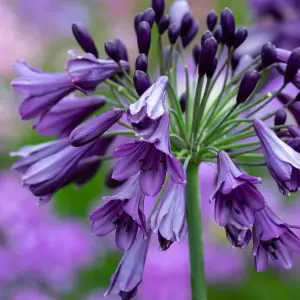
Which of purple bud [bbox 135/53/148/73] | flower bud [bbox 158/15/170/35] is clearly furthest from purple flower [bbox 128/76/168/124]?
flower bud [bbox 158/15/170/35]

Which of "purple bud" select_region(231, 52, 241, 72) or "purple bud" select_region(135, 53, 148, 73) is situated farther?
"purple bud" select_region(231, 52, 241, 72)

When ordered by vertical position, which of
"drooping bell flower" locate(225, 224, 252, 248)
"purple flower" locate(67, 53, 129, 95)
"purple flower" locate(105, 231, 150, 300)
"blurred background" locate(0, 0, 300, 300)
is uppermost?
"purple flower" locate(67, 53, 129, 95)

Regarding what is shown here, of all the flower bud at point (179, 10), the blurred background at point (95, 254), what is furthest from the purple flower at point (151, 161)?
the blurred background at point (95, 254)

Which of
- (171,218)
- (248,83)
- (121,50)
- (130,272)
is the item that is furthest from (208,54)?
(130,272)

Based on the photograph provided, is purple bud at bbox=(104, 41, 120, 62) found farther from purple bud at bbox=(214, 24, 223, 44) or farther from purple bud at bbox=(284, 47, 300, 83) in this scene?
purple bud at bbox=(284, 47, 300, 83)

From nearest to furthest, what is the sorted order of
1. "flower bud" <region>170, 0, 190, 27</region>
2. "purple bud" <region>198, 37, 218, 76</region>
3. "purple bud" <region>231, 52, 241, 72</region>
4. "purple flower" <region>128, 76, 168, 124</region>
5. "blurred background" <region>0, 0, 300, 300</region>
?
"purple flower" <region>128, 76, 168, 124</region> < "purple bud" <region>198, 37, 218, 76</region> < "purple bud" <region>231, 52, 241, 72</region> < "flower bud" <region>170, 0, 190, 27</region> < "blurred background" <region>0, 0, 300, 300</region>

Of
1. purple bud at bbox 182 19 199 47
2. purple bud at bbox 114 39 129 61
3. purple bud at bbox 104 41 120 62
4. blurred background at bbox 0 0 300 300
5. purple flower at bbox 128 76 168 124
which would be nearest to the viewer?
purple flower at bbox 128 76 168 124

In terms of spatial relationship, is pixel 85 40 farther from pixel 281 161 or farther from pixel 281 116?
pixel 281 161
